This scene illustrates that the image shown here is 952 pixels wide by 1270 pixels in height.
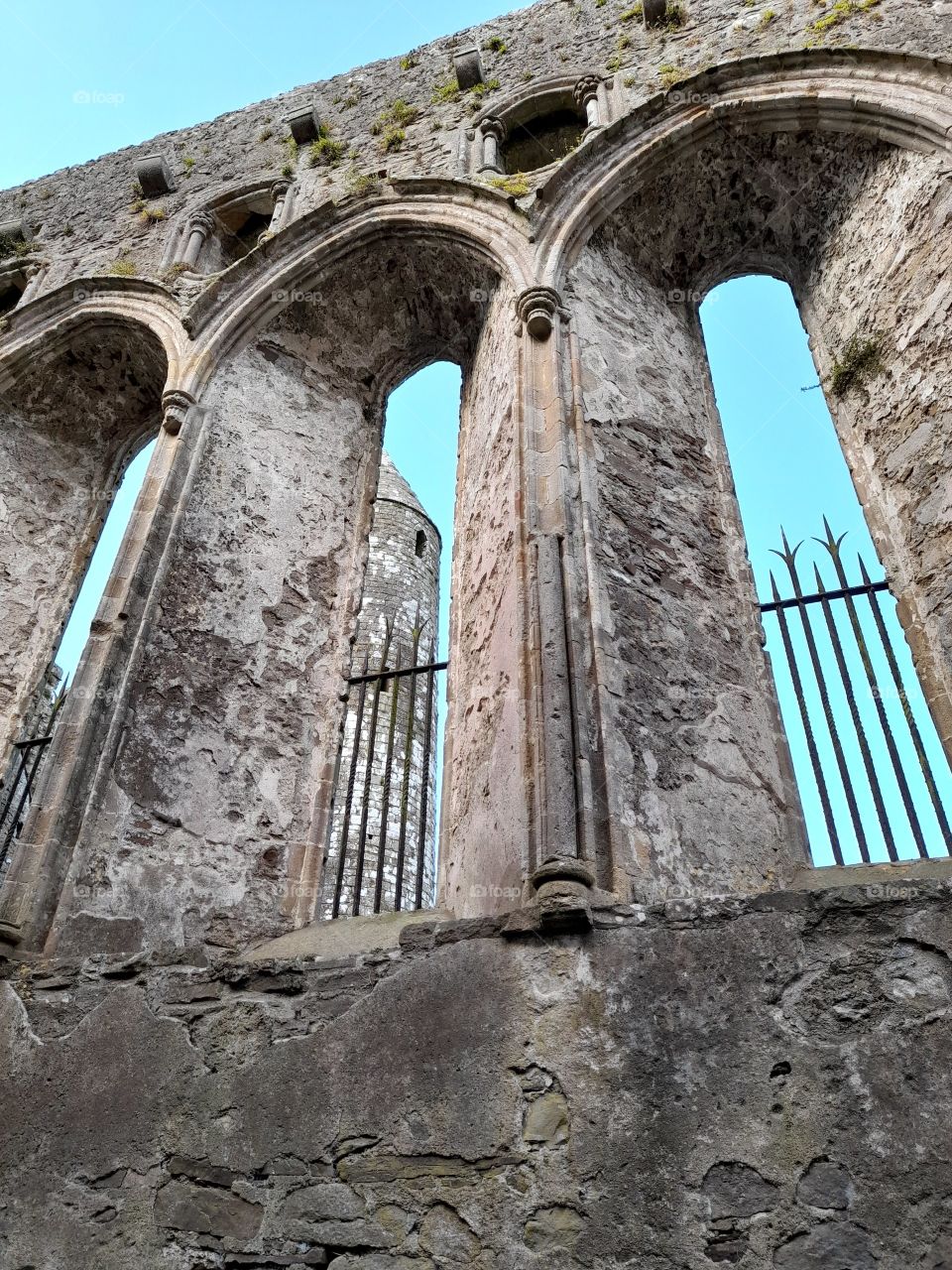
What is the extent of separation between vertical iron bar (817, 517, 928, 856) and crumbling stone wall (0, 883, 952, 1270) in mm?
1109

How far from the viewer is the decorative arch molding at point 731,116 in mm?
5383

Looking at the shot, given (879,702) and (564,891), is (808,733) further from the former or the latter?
(564,891)

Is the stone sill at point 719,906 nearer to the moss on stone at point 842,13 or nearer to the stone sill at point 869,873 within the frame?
the stone sill at point 869,873

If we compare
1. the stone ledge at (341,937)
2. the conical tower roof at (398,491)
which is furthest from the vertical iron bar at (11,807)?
the conical tower roof at (398,491)

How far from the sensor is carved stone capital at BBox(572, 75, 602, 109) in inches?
272

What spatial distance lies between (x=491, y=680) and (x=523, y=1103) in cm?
178

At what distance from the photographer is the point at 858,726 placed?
391cm

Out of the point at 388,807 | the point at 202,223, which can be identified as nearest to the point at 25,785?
the point at 388,807

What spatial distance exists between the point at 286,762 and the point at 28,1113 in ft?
6.36

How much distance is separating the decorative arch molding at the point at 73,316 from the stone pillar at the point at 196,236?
544 mm

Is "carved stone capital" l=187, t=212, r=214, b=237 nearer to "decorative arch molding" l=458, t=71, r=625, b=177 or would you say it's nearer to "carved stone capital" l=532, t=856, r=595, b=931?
"decorative arch molding" l=458, t=71, r=625, b=177

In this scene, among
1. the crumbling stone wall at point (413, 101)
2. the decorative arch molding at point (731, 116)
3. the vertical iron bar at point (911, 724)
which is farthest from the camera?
the crumbling stone wall at point (413, 101)

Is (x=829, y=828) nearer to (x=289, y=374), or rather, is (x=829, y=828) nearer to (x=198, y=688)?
(x=198, y=688)

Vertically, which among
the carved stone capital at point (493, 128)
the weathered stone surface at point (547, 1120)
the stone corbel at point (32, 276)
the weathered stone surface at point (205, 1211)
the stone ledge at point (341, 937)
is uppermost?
→ the carved stone capital at point (493, 128)
